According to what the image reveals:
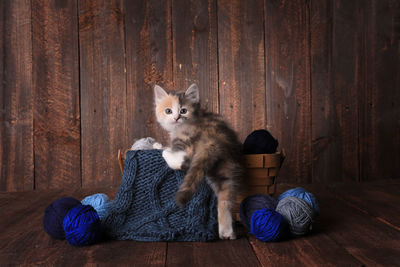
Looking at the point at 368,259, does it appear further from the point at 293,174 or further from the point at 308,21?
the point at 308,21

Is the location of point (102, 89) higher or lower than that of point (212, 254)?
higher

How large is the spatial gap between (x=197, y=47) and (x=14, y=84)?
3.60 ft

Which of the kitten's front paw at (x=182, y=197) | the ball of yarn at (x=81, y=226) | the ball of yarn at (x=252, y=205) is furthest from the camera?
the ball of yarn at (x=252, y=205)

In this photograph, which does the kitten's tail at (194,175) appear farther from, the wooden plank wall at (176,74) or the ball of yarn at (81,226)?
the wooden plank wall at (176,74)

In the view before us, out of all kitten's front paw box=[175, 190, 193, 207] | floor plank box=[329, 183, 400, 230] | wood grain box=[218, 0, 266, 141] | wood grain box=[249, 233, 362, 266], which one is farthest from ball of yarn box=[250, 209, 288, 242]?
wood grain box=[218, 0, 266, 141]

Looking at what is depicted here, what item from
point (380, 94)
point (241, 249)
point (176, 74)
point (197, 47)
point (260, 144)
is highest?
point (197, 47)

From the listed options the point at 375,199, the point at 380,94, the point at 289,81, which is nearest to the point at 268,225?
the point at 375,199

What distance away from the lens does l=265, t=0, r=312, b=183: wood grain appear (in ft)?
6.77

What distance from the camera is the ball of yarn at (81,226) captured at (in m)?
1.00

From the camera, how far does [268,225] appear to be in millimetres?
1021

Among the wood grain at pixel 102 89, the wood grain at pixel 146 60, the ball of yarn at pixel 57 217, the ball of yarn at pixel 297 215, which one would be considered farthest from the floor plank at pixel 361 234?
the wood grain at pixel 102 89

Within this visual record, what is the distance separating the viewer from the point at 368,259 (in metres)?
0.91

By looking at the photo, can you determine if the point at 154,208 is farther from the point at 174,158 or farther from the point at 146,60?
the point at 146,60

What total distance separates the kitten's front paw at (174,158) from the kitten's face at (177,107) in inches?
9.9
